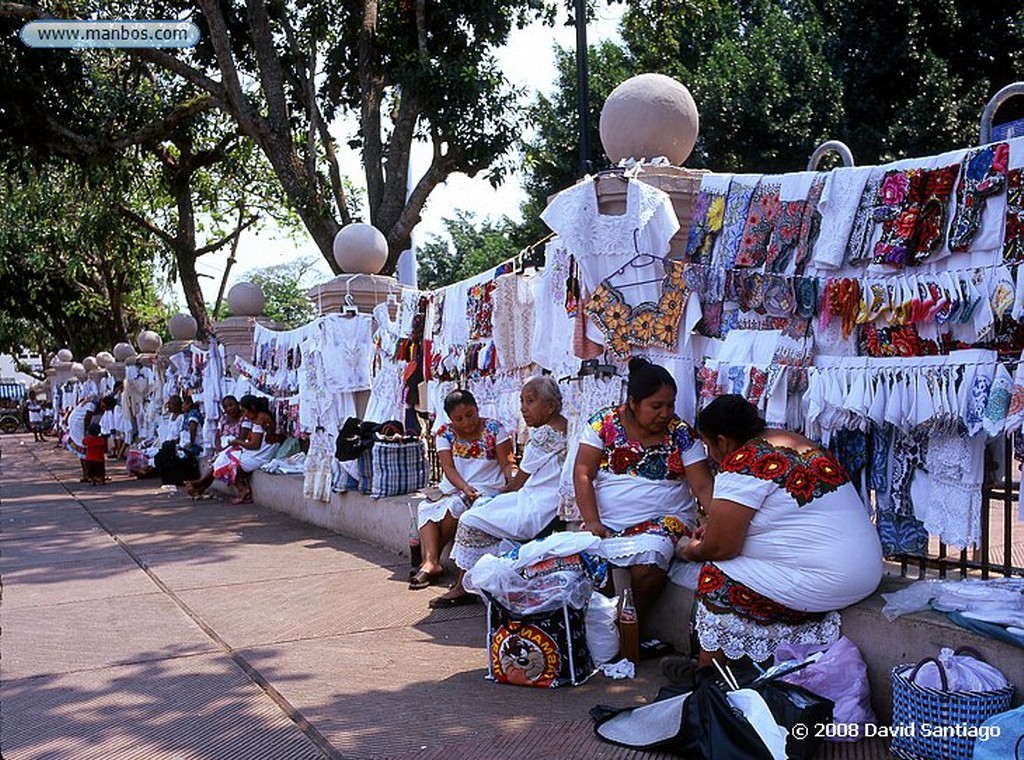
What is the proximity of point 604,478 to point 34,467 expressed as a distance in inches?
793

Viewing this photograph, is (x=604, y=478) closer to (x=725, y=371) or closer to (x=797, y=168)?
(x=725, y=371)

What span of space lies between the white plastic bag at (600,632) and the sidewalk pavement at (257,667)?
7.4 inches

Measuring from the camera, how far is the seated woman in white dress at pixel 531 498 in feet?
20.2

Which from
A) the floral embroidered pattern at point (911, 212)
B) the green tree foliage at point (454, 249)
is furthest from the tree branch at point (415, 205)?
the green tree foliage at point (454, 249)

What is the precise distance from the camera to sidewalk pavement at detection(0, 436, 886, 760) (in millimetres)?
4289

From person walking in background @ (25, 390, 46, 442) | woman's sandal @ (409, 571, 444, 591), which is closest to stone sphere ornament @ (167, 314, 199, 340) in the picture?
woman's sandal @ (409, 571, 444, 591)

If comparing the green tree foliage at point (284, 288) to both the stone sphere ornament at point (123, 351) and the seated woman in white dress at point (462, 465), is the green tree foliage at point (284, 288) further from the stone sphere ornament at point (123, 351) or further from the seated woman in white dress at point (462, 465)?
the seated woman in white dress at point (462, 465)

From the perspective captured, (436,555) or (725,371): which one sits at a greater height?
(725,371)

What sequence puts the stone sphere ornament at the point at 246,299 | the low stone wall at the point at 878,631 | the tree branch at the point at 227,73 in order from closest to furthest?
the low stone wall at the point at 878,631, the tree branch at the point at 227,73, the stone sphere ornament at the point at 246,299

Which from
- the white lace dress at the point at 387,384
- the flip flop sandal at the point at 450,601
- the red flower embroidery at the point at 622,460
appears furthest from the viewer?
the white lace dress at the point at 387,384

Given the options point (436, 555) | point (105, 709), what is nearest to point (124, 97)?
point (436, 555)

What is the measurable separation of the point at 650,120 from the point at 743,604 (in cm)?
284

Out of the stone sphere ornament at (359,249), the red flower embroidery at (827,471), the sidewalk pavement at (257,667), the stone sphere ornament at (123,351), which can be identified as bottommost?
the sidewalk pavement at (257,667)

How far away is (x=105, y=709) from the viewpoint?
15.7 feet
